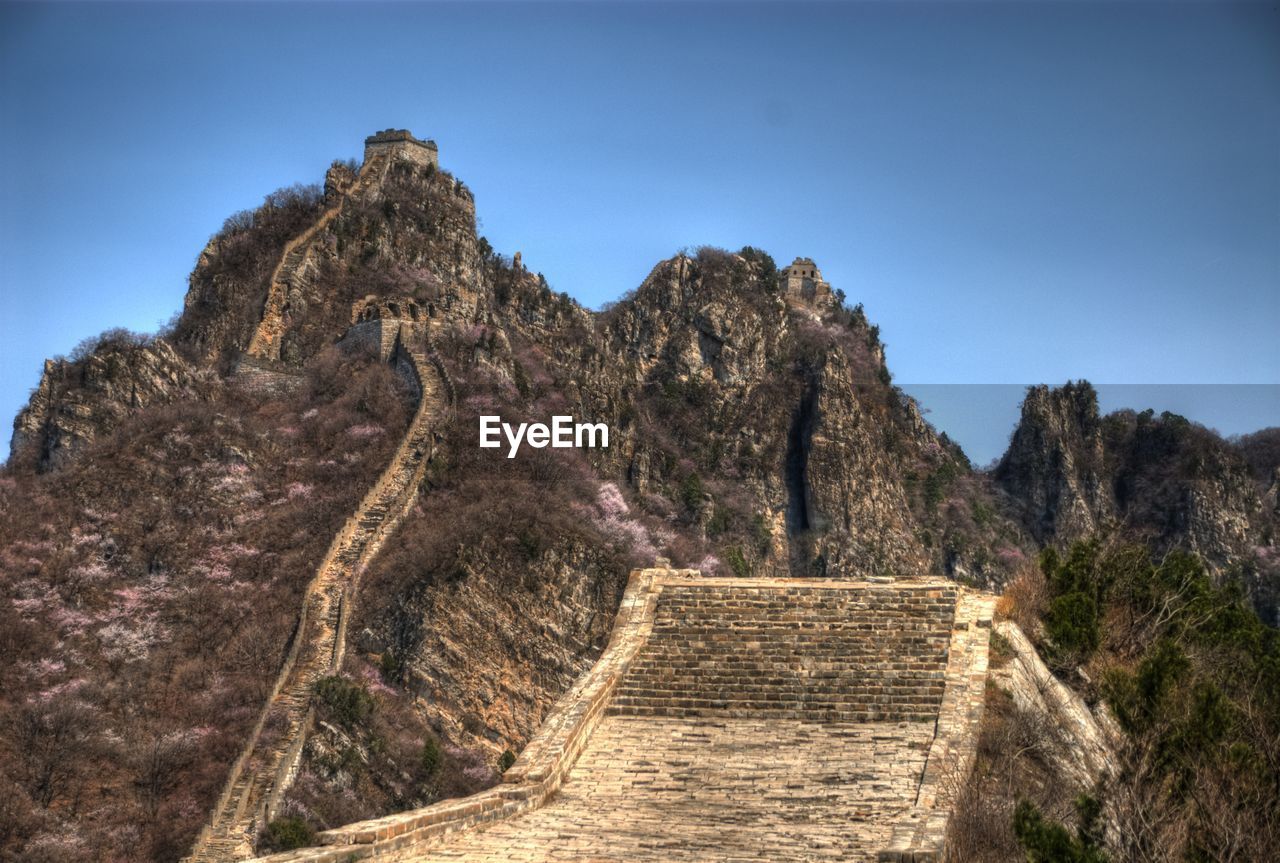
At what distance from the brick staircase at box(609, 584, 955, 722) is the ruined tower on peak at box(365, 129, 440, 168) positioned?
164 feet

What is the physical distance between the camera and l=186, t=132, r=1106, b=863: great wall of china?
742 inches

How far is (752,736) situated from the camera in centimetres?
2331

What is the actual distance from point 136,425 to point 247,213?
18487 mm

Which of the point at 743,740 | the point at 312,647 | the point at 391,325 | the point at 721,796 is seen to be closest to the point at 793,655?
the point at 743,740

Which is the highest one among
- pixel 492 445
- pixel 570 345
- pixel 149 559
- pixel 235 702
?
pixel 570 345

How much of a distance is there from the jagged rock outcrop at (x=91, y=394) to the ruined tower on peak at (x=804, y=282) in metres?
48.7

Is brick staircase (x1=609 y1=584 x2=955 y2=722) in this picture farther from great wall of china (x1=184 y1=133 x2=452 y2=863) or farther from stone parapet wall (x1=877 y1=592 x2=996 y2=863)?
great wall of china (x1=184 y1=133 x2=452 y2=863)

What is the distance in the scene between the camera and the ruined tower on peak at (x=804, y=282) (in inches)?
3907

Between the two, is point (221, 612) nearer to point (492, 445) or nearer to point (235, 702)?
point (235, 702)

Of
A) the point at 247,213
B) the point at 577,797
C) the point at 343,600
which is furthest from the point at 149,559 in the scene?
the point at 577,797

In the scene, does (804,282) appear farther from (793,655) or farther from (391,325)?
(793,655)

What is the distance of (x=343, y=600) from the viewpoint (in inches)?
1759

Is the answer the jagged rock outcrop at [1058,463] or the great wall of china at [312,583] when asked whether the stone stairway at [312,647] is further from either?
the jagged rock outcrop at [1058,463]
